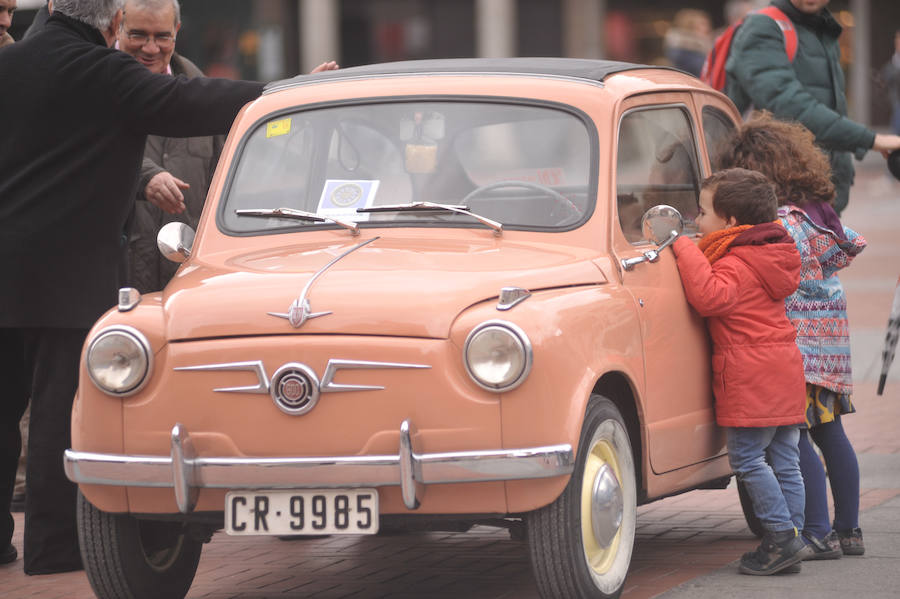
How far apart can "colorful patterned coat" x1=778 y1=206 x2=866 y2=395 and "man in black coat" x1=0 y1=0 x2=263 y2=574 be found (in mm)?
2086

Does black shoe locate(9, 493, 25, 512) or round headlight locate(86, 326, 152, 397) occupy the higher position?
round headlight locate(86, 326, 152, 397)

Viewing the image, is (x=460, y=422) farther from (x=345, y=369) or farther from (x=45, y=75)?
(x=45, y=75)

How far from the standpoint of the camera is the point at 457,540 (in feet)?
21.9

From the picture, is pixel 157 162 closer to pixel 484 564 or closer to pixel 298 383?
pixel 484 564

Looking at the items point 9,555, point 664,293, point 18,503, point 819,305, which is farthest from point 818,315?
point 18,503

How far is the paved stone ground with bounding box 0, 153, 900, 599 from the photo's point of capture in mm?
5578

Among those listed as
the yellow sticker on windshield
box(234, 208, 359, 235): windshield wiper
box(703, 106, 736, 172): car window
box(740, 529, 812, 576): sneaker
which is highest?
the yellow sticker on windshield

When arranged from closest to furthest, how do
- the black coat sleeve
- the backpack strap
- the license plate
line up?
the license plate → the black coat sleeve → the backpack strap

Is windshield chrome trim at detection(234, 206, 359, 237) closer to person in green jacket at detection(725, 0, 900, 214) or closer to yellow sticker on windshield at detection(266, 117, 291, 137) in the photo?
yellow sticker on windshield at detection(266, 117, 291, 137)

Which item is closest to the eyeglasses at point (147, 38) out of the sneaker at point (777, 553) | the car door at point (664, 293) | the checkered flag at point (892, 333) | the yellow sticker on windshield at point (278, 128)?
the yellow sticker on windshield at point (278, 128)

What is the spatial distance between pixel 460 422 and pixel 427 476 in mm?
176

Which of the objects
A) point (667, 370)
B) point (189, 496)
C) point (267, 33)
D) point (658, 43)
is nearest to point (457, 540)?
point (667, 370)

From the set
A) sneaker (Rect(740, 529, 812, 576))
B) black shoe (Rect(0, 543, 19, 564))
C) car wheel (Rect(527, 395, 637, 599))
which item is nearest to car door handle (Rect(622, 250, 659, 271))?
car wheel (Rect(527, 395, 637, 599))

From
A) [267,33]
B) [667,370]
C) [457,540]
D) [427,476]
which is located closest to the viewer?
[427,476]
